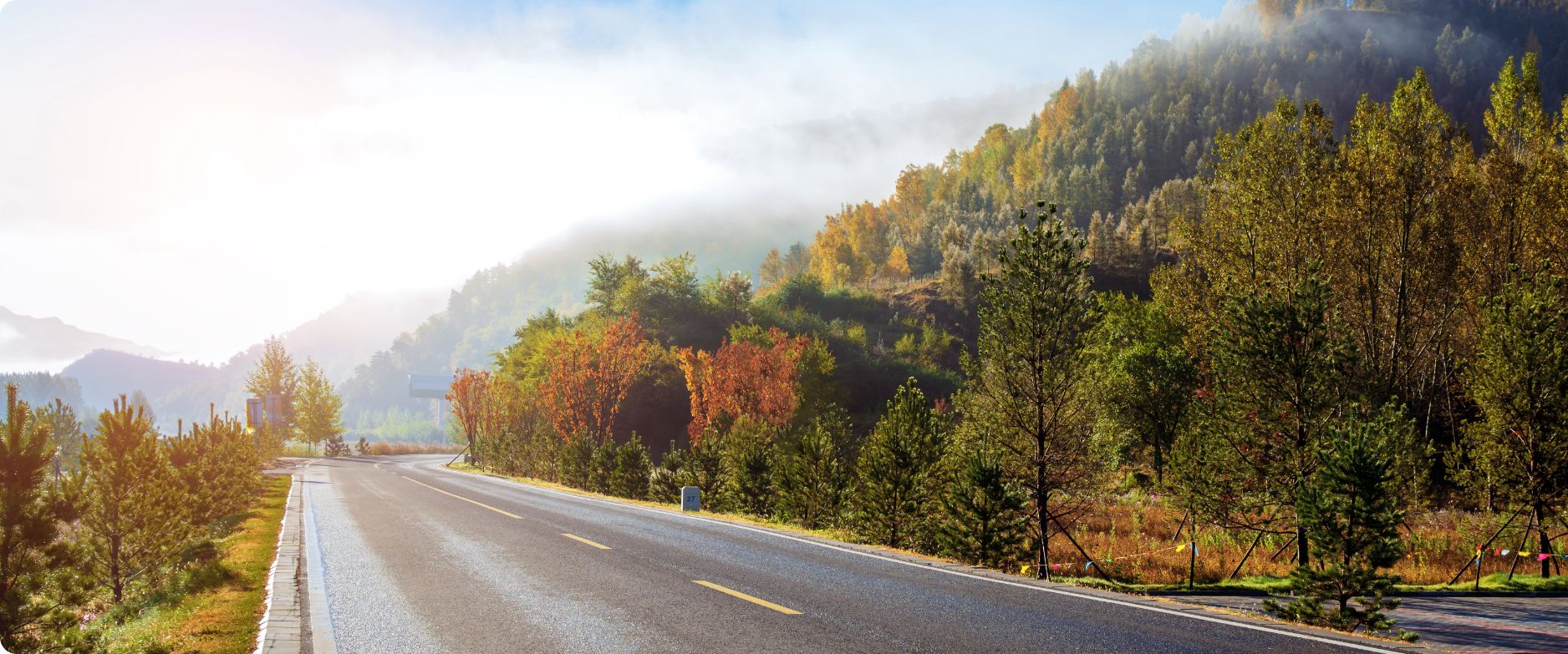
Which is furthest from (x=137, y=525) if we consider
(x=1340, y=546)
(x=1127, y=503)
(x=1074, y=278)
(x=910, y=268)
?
(x=910, y=268)

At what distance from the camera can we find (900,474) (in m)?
17.2

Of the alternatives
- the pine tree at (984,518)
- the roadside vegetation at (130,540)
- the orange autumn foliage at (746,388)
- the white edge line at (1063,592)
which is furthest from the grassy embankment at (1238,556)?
the orange autumn foliage at (746,388)

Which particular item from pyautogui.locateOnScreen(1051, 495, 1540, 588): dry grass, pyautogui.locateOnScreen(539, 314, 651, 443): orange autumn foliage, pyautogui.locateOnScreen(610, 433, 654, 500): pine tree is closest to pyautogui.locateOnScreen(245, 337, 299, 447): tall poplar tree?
pyautogui.locateOnScreen(539, 314, 651, 443): orange autumn foliage

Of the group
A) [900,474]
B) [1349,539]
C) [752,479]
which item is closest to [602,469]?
[752,479]

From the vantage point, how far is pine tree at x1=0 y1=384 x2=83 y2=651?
9609 mm

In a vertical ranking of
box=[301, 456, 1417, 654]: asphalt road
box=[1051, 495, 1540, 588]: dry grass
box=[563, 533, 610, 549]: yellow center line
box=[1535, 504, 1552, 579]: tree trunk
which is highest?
box=[301, 456, 1417, 654]: asphalt road

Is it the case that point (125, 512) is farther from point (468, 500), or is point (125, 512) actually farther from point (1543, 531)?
point (1543, 531)

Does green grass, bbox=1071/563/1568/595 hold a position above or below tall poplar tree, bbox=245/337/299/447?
below

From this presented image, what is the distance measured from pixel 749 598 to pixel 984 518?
18.6 feet

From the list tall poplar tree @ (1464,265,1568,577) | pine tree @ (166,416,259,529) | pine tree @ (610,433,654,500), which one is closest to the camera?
tall poplar tree @ (1464,265,1568,577)

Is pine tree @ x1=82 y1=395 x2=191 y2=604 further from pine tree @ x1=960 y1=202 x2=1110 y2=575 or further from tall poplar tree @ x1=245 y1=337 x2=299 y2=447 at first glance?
tall poplar tree @ x1=245 y1=337 x2=299 y2=447

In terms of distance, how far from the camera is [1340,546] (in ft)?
35.1

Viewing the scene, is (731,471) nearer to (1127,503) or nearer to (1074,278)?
(1074,278)

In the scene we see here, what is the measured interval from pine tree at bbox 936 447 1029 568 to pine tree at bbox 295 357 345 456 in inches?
2888
